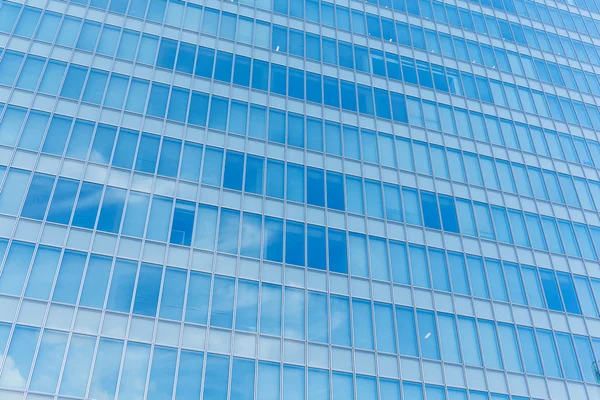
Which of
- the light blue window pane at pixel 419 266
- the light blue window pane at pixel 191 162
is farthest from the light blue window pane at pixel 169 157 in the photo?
the light blue window pane at pixel 419 266

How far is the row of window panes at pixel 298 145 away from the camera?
30344 millimetres

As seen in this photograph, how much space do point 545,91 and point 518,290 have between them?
57.6 feet

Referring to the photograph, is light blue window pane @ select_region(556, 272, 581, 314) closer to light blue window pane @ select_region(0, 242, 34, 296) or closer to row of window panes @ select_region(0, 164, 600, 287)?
row of window panes @ select_region(0, 164, 600, 287)

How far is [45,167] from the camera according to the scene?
95.5ft

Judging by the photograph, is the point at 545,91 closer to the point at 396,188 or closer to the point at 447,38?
the point at 447,38

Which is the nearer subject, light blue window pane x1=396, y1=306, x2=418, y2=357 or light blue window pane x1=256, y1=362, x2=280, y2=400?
light blue window pane x1=256, y1=362, x2=280, y2=400

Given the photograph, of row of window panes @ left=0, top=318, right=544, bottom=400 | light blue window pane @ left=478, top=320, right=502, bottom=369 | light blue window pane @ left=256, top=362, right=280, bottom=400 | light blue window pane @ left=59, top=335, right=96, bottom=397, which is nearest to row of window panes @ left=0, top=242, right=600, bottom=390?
light blue window pane @ left=478, top=320, right=502, bottom=369

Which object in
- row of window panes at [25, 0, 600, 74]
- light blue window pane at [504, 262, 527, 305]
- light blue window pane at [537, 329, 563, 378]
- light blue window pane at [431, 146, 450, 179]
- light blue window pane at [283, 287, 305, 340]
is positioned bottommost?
light blue window pane at [283, 287, 305, 340]

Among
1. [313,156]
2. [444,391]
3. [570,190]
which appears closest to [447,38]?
[570,190]

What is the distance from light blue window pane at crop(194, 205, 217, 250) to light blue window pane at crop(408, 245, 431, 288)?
10.3 meters

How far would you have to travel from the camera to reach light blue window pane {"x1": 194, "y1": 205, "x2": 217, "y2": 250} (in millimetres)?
29312

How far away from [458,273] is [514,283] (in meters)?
3.27

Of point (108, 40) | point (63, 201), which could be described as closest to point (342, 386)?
point (63, 201)

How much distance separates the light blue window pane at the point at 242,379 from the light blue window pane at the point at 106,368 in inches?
184
